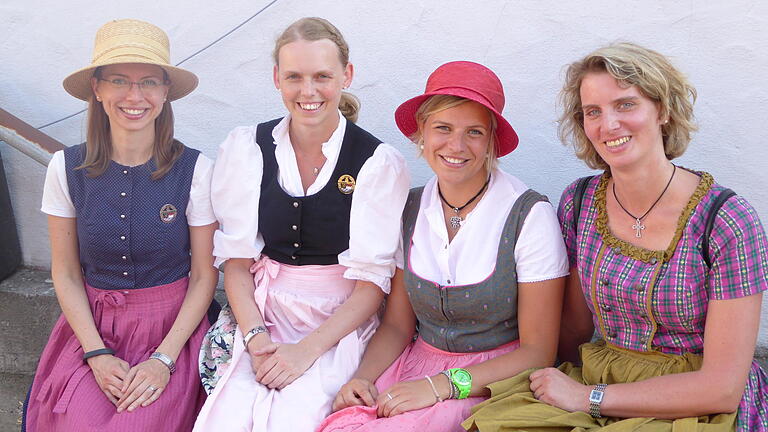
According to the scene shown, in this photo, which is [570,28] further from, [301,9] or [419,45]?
[301,9]

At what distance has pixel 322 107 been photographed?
2.43 metres

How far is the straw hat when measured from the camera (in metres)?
2.46

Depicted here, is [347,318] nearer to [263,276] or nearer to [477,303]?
[263,276]

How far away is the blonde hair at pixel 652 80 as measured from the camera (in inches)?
78.2

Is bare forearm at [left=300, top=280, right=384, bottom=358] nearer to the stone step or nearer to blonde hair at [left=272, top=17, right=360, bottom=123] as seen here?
blonde hair at [left=272, top=17, right=360, bottom=123]

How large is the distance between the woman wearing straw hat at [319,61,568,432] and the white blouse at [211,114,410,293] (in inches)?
4.1

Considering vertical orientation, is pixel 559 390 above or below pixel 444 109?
below

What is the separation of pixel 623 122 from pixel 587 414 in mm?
783

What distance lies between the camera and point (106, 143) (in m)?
2.60

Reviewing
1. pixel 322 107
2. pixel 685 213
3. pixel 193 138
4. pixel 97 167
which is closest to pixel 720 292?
pixel 685 213

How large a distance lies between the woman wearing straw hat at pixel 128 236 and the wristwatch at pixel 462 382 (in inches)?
33.7

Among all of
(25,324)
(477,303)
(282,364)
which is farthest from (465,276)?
(25,324)

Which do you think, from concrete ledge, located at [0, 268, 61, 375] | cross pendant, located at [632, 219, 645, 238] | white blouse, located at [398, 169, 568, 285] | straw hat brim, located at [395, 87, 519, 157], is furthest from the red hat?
concrete ledge, located at [0, 268, 61, 375]

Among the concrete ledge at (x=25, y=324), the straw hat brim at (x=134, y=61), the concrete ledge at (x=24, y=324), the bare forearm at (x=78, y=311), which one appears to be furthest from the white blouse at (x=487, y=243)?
the concrete ledge at (x=24, y=324)
